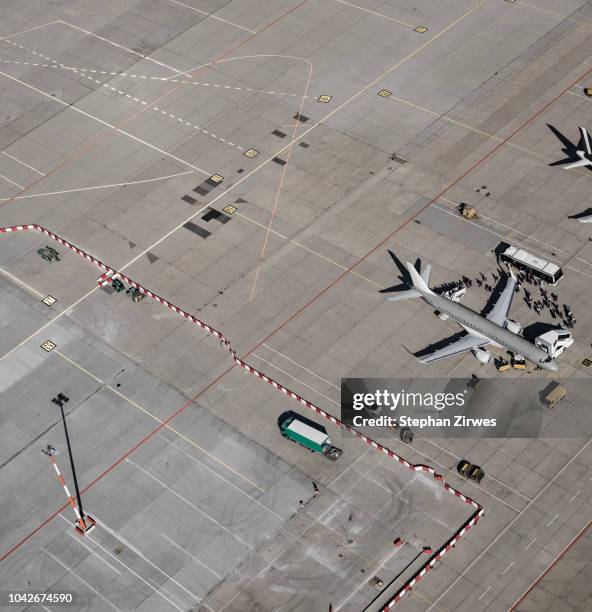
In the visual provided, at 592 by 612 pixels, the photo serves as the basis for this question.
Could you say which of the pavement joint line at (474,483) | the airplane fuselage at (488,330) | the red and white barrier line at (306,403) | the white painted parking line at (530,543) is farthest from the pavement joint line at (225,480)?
the airplane fuselage at (488,330)

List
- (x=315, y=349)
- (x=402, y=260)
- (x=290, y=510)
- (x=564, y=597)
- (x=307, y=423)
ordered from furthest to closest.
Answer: (x=402, y=260), (x=315, y=349), (x=307, y=423), (x=290, y=510), (x=564, y=597)

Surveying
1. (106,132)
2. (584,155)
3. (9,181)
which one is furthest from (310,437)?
(106,132)

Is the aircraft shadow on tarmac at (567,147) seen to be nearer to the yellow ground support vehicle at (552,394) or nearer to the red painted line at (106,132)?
the yellow ground support vehicle at (552,394)

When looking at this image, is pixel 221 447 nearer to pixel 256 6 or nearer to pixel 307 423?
pixel 307 423

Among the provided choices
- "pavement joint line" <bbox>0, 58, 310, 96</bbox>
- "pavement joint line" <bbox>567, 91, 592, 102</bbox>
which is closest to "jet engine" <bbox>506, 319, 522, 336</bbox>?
"pavement joint line" <bbox>567, 91, 592, 102</bbox>

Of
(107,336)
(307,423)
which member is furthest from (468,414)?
(107,336)

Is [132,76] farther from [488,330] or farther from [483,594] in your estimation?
[483,594]
